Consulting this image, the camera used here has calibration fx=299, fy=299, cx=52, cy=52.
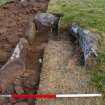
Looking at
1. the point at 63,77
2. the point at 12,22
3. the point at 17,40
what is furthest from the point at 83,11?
the point at 63,77

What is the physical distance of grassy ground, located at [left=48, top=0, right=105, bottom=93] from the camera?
4.91 m

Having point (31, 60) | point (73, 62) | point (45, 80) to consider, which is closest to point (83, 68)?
point (73, 62)

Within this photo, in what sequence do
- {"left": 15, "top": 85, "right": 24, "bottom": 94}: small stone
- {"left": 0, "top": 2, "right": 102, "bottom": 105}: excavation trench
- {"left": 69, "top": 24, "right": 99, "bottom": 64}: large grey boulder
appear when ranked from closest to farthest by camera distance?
{"left": 0, "top": 2, "right": 102, "bottom": 105}: excavation trench, {"left": 15, "top": 85, "right": 24, "bottom": 94}: small stone, {"left": 69, "top": 24, "right": 99, "bottom": 64}: large grey boulder

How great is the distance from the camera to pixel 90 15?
26.3ft

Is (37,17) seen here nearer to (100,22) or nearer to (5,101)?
(100,22)

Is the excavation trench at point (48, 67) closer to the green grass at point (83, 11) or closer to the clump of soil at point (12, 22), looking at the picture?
the clump of soil at point (12, 22)

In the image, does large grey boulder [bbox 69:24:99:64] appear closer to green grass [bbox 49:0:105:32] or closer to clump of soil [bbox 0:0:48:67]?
green grass [bbox 49:0:105:32]

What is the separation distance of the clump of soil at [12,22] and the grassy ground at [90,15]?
1.96 feet

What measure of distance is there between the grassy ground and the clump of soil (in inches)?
23.5

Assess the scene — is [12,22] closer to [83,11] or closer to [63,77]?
[83,11]

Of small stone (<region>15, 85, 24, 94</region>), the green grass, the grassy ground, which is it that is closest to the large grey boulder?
the grassy ground

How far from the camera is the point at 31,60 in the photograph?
5.82m

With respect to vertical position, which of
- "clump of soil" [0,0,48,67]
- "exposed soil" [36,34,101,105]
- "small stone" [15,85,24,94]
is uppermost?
"clump of soil" [0,0,48,67]

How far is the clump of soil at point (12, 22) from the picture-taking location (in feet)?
21.1
